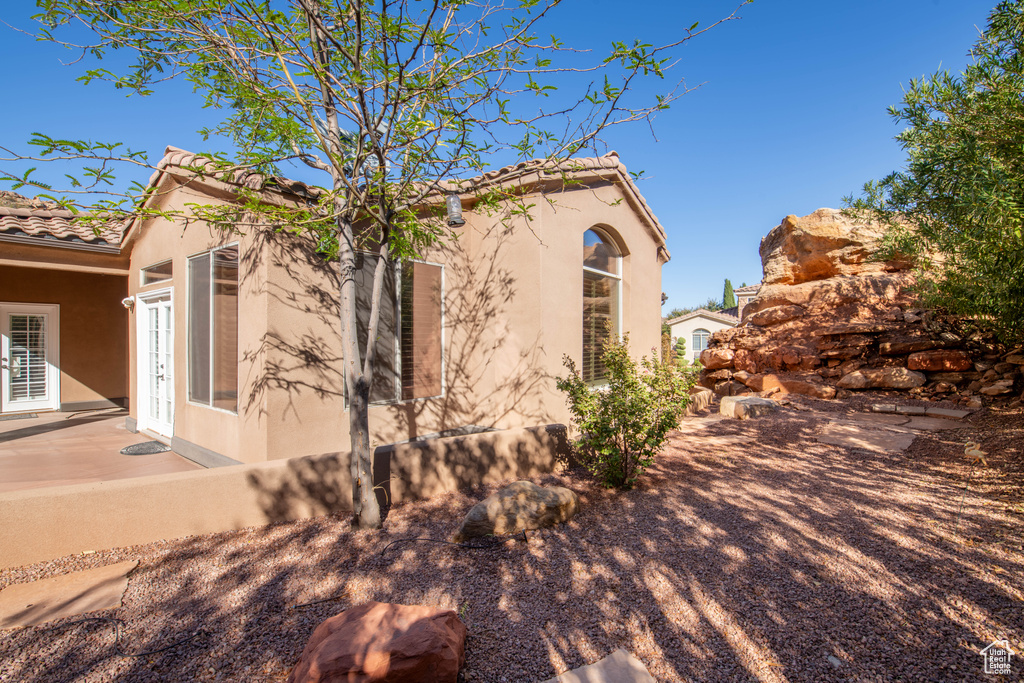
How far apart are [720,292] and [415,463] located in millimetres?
52897

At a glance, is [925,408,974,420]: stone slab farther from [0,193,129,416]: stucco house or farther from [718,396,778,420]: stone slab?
[0,193,129,416]: stucco house

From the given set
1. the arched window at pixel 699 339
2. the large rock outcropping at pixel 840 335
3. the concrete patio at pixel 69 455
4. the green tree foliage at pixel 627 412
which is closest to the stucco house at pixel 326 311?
the concrete patio at pixel 69 455

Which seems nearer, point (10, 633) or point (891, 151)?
point (10, 633)

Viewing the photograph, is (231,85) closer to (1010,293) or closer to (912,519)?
→ (912,519)

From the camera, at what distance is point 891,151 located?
8.88 metres

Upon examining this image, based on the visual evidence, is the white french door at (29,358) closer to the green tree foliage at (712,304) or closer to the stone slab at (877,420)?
the stone slab at (877,420)

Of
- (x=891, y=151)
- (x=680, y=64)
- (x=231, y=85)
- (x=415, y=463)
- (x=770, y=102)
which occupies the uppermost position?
(x=770, y=102)

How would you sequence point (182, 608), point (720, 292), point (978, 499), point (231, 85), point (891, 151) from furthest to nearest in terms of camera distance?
1. point (720, 292)
2. point (891, 151)
3. point (231, 85)
4. point (978, 499)
5. point (182, 608)

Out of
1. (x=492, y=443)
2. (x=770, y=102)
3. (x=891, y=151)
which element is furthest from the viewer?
(x=770, y=102)

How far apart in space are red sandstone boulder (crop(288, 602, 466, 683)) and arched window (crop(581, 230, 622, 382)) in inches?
228

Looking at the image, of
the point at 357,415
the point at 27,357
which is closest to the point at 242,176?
the point at 357,415

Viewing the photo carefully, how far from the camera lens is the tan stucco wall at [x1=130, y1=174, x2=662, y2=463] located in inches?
205

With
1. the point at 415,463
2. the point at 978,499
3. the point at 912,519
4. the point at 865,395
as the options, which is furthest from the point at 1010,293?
the point at 415,463

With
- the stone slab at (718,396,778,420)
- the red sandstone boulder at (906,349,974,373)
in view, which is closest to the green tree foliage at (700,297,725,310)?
the red sandstone boulder at (906,349,974,373)
